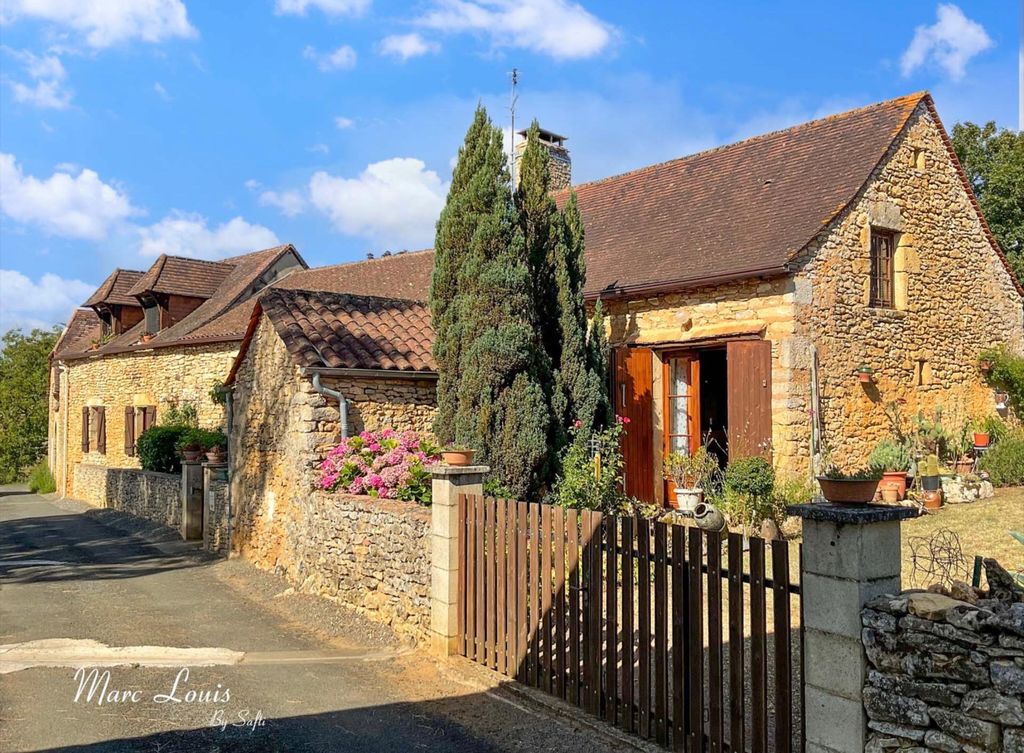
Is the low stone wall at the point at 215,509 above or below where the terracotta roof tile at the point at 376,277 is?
below

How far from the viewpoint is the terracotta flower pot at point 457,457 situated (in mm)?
6785

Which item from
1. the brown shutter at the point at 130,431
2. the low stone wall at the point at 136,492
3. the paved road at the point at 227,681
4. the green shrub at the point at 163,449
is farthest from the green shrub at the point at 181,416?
the paved road at the point at 227,681

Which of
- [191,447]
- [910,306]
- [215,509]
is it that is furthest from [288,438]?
[910,306]

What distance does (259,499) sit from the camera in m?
11.2

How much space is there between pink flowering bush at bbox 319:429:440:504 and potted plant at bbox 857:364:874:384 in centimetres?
634

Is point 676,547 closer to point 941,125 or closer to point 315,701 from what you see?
point 315,701

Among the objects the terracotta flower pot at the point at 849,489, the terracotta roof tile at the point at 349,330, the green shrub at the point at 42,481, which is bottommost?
the green shrub at the point at 42,481

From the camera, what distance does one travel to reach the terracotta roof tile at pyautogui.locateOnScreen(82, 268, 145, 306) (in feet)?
80.5

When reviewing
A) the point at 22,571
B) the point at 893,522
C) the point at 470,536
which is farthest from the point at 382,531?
the point at 22,571

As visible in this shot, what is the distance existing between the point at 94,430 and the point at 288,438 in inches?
657

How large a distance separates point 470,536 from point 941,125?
11.4m

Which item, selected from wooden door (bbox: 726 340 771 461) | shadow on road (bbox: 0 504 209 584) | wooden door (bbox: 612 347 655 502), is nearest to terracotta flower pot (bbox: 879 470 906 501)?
wooden door (bbox: 726 340 771 461)

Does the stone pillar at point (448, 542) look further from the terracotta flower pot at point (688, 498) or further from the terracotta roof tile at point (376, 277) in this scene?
the terracotta roof tile at point (376, 277)

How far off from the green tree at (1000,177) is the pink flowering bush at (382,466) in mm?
19015
